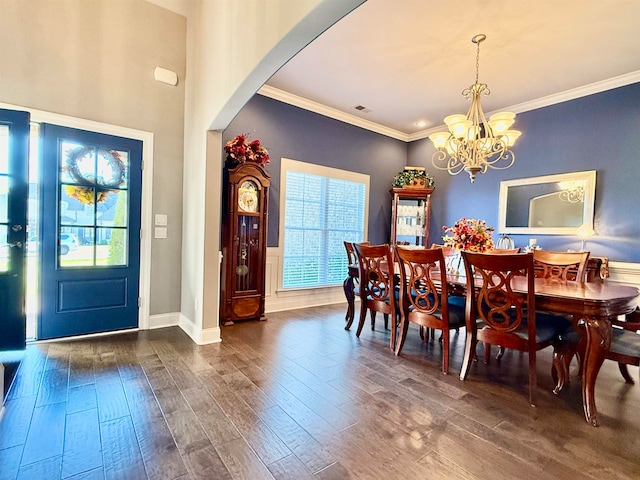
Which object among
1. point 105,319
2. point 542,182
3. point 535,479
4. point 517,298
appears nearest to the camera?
point 535,479

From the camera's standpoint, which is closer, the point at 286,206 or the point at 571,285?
the point at 571,285

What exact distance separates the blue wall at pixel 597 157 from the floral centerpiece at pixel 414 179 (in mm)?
931

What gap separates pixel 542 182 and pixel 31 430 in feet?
18.5

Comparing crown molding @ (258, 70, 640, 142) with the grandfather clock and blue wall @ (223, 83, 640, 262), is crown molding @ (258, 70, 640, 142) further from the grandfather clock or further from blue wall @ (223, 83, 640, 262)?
the grandfather clock

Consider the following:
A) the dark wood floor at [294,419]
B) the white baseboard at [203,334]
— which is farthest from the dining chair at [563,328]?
the white baseboard at [203,334]

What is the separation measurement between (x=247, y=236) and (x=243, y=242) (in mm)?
90

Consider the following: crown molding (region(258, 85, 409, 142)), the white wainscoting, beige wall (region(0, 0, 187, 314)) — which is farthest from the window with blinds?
→ beige wall (region(0, 0, 187, 314))

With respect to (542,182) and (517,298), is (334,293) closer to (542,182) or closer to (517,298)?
(517,298)

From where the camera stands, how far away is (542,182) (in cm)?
423

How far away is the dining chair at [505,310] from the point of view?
6.79 ft

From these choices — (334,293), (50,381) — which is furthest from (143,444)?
(334,293)

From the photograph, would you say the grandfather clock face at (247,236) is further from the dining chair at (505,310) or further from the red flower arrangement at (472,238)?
the dining chair at (505,310)

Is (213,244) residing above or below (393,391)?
above

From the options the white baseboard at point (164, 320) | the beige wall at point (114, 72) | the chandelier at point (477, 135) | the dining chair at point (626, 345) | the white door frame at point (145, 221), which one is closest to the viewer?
the dining chair at point (626, 345)
